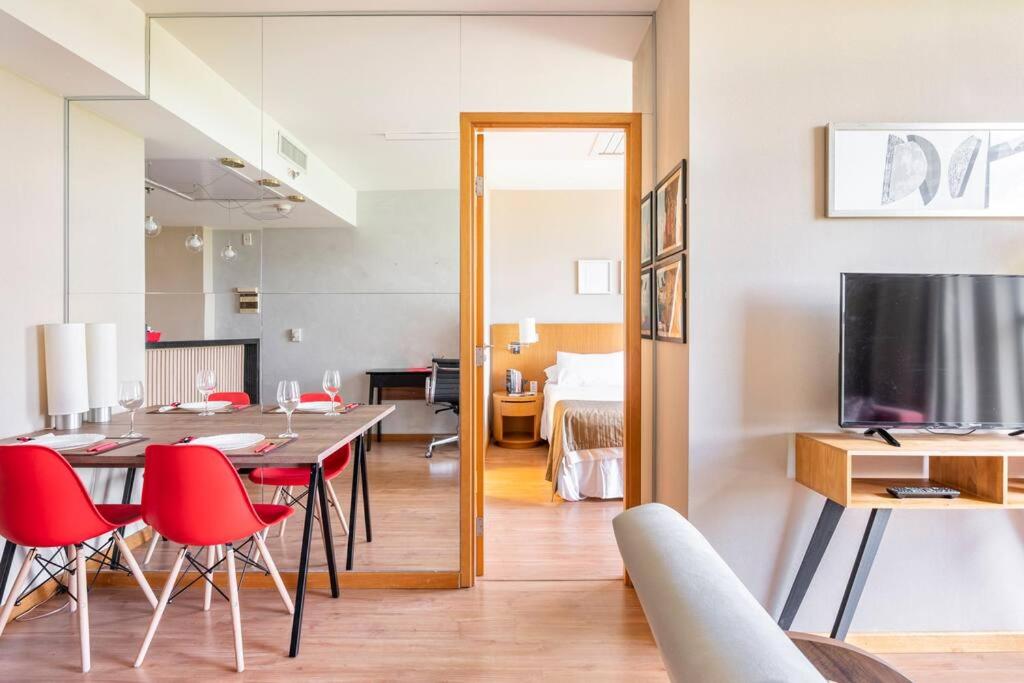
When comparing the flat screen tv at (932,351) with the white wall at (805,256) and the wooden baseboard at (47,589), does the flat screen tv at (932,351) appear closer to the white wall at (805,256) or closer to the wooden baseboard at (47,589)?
the white wall at (805,256)

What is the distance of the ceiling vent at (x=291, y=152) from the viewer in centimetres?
282

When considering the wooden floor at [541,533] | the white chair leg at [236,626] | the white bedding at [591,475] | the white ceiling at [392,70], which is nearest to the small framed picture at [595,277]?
the wooden floor at [541,533]

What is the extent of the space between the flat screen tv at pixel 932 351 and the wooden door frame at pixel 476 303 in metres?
1.03

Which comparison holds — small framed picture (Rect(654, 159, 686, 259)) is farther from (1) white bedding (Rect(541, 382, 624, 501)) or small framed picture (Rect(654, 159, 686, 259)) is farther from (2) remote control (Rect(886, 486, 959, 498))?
(1) white bedding (Rect(541, 382, 624, 501))

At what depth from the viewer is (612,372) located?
5.81 m

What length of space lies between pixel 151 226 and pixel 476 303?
1648mm

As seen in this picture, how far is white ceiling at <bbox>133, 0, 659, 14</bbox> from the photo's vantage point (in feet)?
8.69

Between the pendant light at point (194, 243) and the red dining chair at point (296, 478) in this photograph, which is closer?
the red dining chair at point (296, 478)

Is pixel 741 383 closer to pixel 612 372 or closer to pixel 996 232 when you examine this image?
pixel 996 232

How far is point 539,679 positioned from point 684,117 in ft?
7.40

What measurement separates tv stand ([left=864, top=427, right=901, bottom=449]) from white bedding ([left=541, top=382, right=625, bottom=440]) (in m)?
2.67

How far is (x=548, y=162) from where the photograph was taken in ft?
17.9

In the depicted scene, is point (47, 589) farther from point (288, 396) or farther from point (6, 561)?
point (288, 396)

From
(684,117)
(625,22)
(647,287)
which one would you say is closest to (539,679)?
(647,287)
